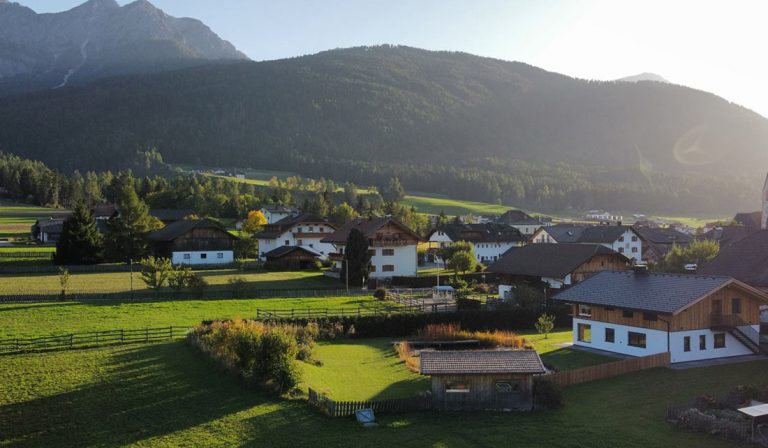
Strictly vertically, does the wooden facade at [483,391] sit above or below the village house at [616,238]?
below

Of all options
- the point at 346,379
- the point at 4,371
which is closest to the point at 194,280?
the point at 4,371

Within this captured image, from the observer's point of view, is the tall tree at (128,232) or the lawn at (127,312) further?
the tall tree at (128,232)

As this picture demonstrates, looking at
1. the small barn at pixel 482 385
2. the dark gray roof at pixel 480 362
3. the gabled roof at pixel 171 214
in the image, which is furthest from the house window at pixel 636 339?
the gabled roof at pixel 171 214

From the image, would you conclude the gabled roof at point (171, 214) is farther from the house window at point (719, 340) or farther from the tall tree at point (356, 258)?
the house window at point (719, 340)

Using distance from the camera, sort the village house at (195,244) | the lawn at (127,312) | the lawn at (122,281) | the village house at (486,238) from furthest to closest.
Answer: the village house at (486,238), the village house at (195,244), the lawn at (122,281), the lawn at (127,312)

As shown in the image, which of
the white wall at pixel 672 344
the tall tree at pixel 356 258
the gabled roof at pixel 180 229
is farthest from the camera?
the gabled roof at pixel 180 229

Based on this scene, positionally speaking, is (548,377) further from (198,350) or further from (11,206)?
(11,206)

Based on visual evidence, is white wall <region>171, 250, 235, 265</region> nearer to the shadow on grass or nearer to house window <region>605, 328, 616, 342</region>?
the shadow on grass
